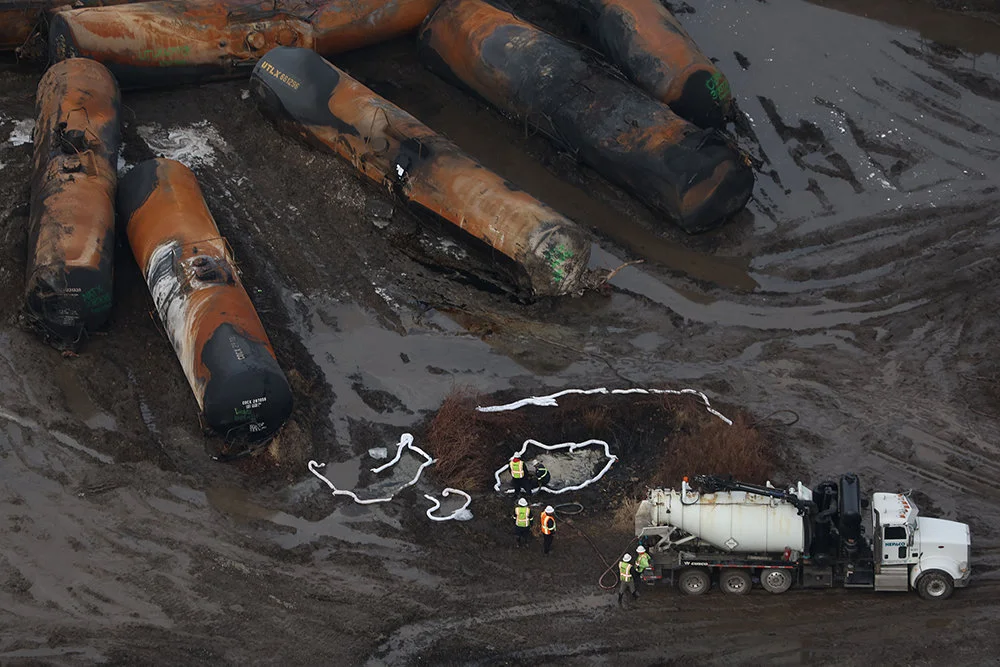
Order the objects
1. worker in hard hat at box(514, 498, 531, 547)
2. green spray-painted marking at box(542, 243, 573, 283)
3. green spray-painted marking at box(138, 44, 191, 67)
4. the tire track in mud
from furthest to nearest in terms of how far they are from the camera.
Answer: green spray-painted marking at box(138, 44, 191, 67) → green spray-painted marking at box(542, 243, 573, 283) → worker in hard hat at box(514, 498, 531, 547) → the tire track in mud

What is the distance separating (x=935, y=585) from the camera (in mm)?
17047

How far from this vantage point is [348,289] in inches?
874

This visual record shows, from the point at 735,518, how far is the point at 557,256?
5.97m

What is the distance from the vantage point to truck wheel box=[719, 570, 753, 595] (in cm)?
1728

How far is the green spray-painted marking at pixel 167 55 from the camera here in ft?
83.1

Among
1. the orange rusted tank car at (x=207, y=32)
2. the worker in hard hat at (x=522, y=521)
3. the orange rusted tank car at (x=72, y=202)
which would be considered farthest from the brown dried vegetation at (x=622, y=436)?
the orange rusted tank car at (x=207, y=32)

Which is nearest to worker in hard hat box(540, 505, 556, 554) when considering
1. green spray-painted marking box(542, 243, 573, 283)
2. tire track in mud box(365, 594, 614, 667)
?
tire track in mud box(365, 594, 614, 667)

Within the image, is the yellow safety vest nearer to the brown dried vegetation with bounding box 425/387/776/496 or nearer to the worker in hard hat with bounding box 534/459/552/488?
the worker in hard hat with bounding box 534/459/552/488

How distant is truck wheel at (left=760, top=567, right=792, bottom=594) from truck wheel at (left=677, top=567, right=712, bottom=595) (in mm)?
728

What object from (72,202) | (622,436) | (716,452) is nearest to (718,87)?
(622,436)

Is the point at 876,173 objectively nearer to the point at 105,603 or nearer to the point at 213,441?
the point at 213,441

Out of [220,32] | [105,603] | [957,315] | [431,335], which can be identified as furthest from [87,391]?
[957,315]

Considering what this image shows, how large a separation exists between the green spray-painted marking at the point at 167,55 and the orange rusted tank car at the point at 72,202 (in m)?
1.14

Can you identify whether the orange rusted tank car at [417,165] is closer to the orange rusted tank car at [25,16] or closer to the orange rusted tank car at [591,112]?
the orange rusted tank car at [591,112]
